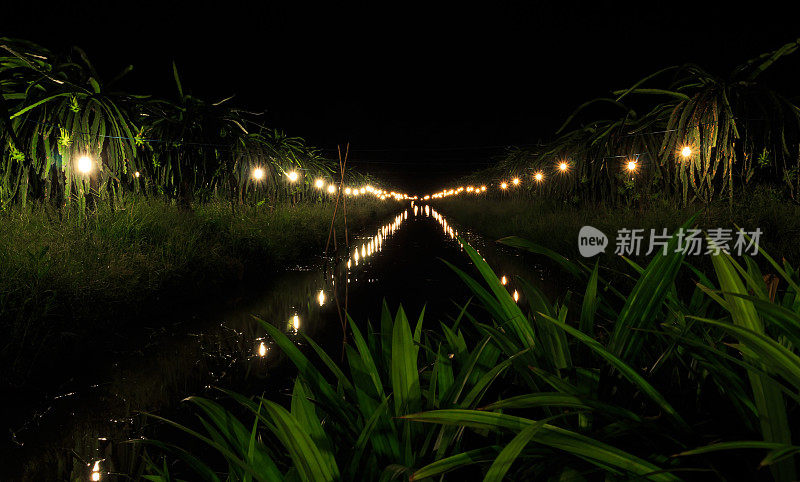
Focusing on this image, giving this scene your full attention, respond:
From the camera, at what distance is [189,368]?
397cm

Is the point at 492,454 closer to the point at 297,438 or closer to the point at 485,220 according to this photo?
the point at 297,438

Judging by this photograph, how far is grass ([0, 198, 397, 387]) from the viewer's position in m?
4.00

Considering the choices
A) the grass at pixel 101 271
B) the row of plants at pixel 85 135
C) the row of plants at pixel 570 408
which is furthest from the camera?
the row of plants at pixel 85 135

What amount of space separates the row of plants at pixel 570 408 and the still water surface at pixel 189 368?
385mm

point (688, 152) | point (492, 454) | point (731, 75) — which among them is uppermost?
point (731, 75)

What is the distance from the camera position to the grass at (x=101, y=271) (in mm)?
3996

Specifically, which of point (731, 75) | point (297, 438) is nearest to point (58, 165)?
point (297, 438)

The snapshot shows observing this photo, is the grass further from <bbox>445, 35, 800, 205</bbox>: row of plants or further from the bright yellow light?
<bbox>445, 35, 800, 205</bbox>: row of plants

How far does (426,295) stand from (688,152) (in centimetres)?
593

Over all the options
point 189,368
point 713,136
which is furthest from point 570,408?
point 713,136

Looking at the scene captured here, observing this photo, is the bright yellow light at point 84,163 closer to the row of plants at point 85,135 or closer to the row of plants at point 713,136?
the row of plants at point 85,135

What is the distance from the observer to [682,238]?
5.29 ft

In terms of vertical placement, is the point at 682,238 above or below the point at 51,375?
above

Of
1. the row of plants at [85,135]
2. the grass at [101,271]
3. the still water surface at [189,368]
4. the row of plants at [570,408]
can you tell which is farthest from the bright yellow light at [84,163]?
the row of plants at [570,408]
